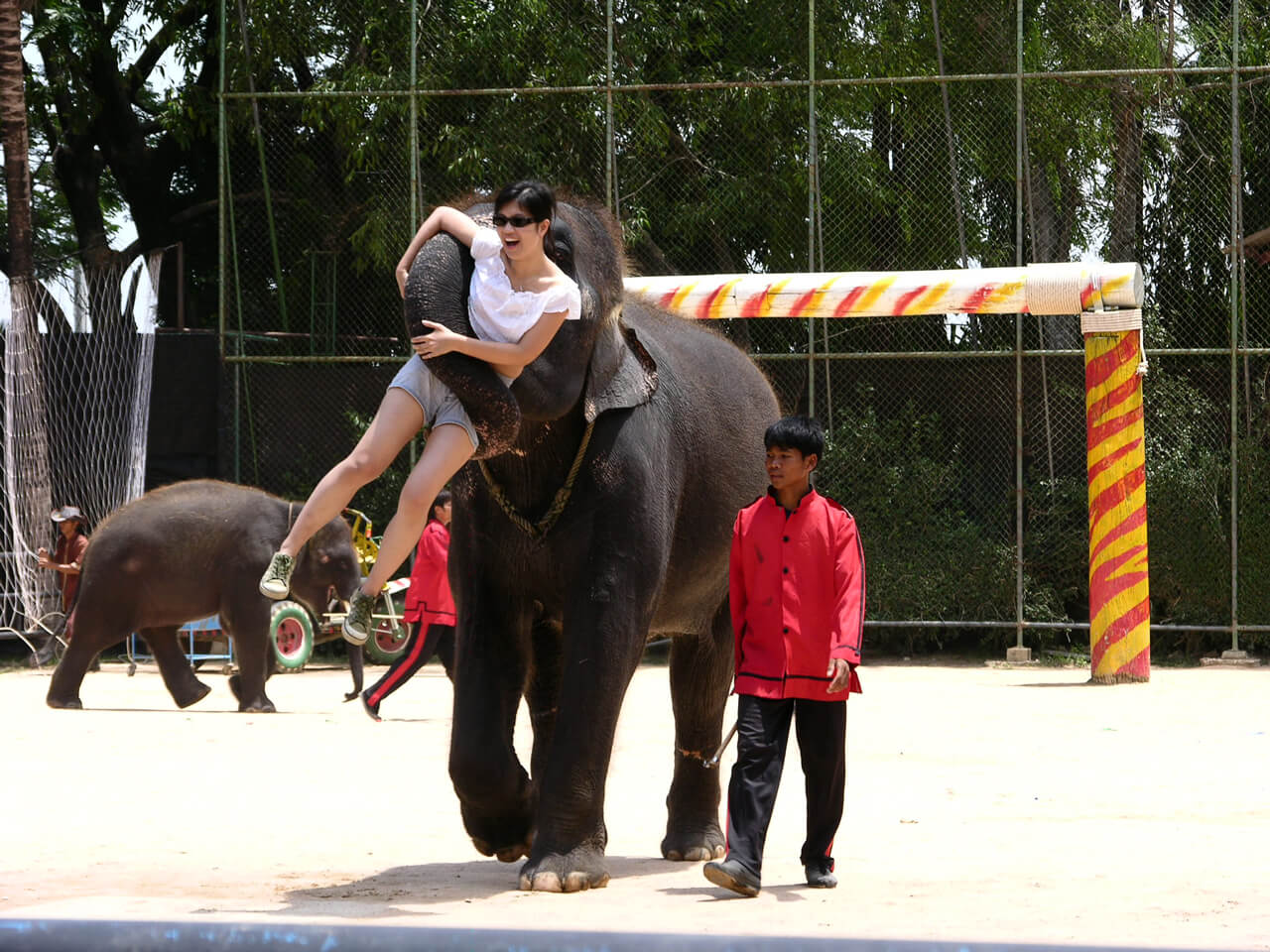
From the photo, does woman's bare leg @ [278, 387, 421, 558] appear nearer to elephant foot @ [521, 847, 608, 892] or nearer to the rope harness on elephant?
the rope harness on elephant

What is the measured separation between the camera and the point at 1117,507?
1266cm

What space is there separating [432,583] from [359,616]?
18.0ft

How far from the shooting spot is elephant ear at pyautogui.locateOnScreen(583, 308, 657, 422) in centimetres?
484

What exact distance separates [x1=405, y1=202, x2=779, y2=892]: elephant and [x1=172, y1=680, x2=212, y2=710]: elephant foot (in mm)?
7116

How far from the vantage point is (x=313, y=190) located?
1864 centimetres

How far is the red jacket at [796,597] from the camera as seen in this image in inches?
185

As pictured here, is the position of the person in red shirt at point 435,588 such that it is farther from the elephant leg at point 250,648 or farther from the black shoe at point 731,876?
the black shoe at point 731,876

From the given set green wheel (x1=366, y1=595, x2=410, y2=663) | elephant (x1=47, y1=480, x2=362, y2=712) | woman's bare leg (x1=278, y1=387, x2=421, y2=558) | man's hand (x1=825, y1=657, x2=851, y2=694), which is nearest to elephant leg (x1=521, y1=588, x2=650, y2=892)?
man's hand (x1=825, y1=657, x2=851, y2=694)

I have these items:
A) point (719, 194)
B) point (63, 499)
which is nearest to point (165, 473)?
point (63, 499)

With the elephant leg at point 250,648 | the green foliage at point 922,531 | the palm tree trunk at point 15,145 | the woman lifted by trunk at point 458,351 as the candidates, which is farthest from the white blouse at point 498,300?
the palm tree trunk at point 15,145

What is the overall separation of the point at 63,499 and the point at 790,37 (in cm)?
825

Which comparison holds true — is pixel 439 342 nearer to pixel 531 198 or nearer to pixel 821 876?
pixel 531 198

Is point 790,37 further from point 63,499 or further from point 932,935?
point 932,935

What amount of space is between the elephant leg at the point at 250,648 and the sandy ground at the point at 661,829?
49 centimetres
